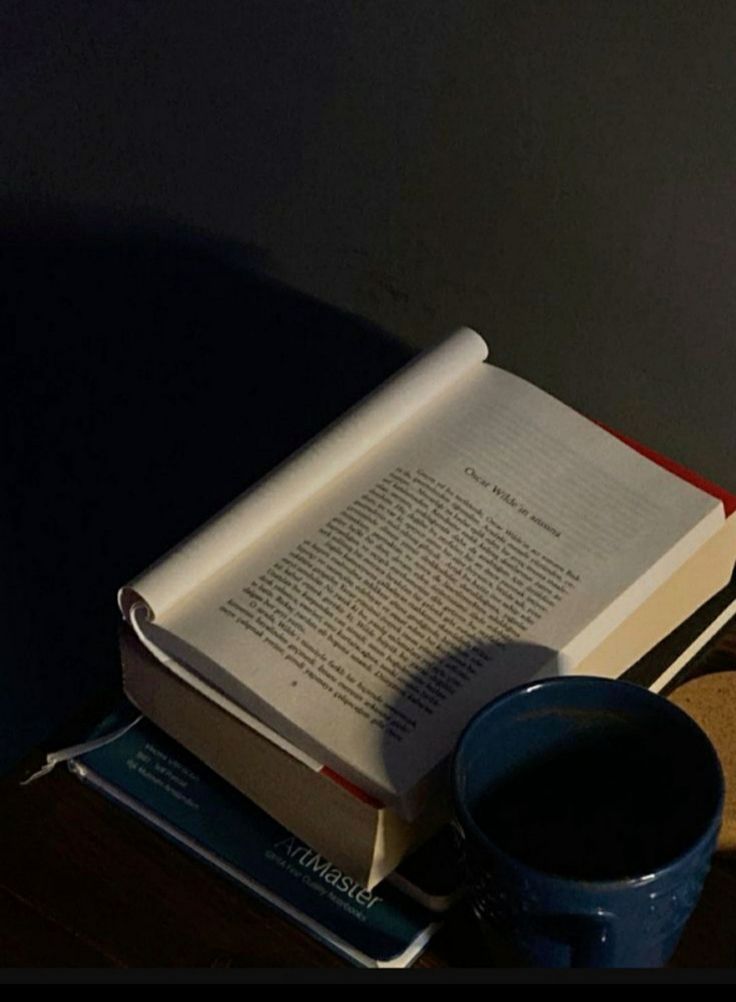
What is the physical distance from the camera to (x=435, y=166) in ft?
2.70

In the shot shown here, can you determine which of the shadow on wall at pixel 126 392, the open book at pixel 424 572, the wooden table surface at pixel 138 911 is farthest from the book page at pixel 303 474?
the shadow on wall at pixel 126 392

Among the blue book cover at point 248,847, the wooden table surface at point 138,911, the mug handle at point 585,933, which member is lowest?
the wooden table surface at point 138,911

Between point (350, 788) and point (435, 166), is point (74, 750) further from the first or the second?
point (435, 166)

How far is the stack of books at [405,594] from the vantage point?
1.89 feet

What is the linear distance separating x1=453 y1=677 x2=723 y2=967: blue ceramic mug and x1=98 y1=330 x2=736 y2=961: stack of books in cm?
2

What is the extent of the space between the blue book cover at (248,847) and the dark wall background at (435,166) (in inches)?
12.7

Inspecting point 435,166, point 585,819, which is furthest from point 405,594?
point 435,166

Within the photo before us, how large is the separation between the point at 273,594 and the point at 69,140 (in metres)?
0.35

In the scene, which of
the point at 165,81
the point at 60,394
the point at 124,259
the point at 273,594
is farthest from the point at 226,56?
the point at 273,594

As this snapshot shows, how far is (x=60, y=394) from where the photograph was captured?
0.95m

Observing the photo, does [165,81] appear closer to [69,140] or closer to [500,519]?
[69,140]

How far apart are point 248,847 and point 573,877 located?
0.16 metres

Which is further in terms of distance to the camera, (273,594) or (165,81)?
(165,81)

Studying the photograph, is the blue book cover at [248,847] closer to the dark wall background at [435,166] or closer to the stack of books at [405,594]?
the stack of books at [405,594]
